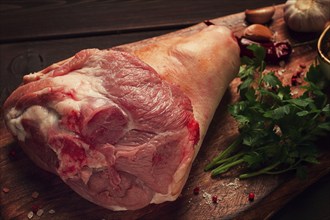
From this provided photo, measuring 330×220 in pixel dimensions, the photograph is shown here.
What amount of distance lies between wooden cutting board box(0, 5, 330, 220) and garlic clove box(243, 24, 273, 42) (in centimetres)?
68

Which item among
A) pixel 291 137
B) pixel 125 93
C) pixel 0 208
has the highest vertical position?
pixel 125 93

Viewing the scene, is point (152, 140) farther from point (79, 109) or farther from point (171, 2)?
Answer: point (171, 2)

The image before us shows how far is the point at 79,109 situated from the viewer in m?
2.14

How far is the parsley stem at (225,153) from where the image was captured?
244 centimetres

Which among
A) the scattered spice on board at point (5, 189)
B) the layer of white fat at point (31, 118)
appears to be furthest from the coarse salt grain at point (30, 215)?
the layer of white fat at point (31, 118)

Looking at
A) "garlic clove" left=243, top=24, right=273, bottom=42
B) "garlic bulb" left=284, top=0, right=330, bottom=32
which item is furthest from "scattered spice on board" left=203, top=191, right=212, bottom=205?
"garlic bulb" left=284, top=0, right=330, bottom=32

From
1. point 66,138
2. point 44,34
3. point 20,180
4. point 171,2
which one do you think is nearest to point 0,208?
point 20,180

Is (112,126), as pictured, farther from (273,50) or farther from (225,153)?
(273,50)

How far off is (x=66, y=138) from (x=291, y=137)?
93cm

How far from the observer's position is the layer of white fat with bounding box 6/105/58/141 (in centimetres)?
221

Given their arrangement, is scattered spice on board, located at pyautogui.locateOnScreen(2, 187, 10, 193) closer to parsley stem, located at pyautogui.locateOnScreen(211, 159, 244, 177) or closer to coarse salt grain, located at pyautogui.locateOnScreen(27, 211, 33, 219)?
coarse salt grain, located at pyautogui.locateOnScreen(27, 211, 33, 219)

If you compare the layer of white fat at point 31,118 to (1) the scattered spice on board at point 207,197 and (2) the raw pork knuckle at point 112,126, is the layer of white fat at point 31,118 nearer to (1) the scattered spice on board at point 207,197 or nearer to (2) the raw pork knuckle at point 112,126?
(2) the raw pork knuckle at point 112,126

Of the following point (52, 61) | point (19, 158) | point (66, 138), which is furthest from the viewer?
point (52, 61)

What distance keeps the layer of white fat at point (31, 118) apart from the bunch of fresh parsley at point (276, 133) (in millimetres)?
702
